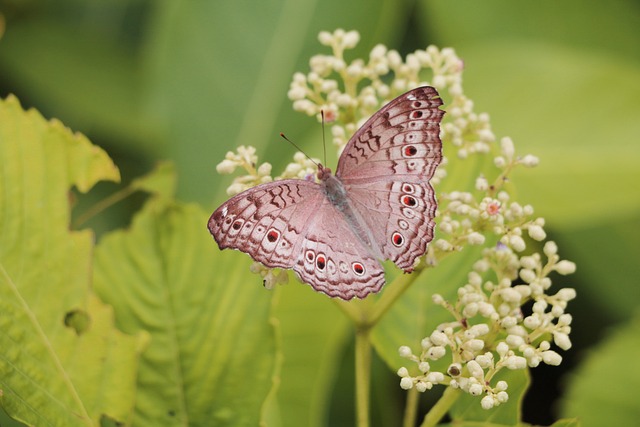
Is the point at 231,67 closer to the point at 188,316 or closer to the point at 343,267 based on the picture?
the point at 188,316

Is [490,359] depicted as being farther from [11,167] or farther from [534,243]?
[534,243]

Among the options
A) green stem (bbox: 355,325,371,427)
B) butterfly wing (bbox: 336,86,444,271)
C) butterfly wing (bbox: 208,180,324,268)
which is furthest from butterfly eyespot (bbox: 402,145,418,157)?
green stem (bbox: 355,325,371,427)

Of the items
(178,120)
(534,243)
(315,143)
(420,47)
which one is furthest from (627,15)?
(178,120)

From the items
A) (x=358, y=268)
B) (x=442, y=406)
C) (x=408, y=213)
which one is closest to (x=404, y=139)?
(x=408, y=213)

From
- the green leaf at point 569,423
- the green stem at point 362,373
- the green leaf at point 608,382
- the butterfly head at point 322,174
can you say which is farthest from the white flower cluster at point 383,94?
the green leaf at point 608,382

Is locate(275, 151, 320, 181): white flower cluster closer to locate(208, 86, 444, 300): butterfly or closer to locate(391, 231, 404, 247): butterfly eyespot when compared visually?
locate(208, 86, 444, 300): butterfly

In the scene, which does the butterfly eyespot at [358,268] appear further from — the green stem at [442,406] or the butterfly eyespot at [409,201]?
the green stem at [442,406]
